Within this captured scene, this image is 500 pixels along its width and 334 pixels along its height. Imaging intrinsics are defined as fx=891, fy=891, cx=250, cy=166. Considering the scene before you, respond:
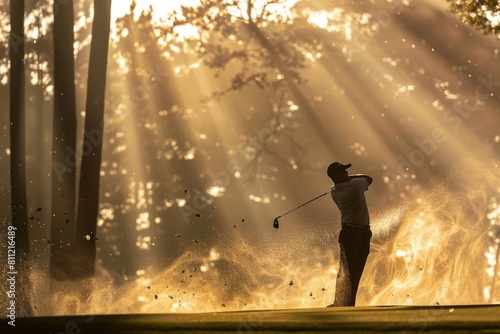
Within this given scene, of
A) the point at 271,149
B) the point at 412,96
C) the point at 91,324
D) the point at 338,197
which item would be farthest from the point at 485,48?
the point at 91,324

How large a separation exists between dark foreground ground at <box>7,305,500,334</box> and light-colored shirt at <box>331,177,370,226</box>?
4.59m

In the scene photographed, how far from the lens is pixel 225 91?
27.2m

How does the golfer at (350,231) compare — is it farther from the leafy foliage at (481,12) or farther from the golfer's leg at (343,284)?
the leafy foliage at (481,12)

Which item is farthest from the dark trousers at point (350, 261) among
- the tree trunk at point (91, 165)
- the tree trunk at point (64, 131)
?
the tree trunk at point (64, 131)

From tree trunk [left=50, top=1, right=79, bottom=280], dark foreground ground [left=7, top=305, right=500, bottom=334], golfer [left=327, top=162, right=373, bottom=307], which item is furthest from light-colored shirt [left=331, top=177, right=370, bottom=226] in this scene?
tree trunk [left=50, top=1, right=79, bottom=280]

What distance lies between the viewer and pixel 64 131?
18.5 meters

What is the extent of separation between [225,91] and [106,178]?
481 cm

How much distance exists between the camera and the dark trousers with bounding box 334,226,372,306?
1166 centimetres

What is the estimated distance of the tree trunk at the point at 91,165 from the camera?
58.1 feet

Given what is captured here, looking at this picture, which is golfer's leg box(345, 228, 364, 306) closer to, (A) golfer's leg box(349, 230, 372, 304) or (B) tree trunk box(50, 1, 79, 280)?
(A) golfer's leg box(349, 230, 372, 304)

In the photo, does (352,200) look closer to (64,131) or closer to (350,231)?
(350,231)

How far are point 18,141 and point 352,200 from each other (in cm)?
980

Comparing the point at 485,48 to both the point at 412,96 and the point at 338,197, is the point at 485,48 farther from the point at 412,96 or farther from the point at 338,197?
the point at 338,197

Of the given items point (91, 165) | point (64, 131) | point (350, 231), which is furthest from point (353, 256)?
point (64, 131)
